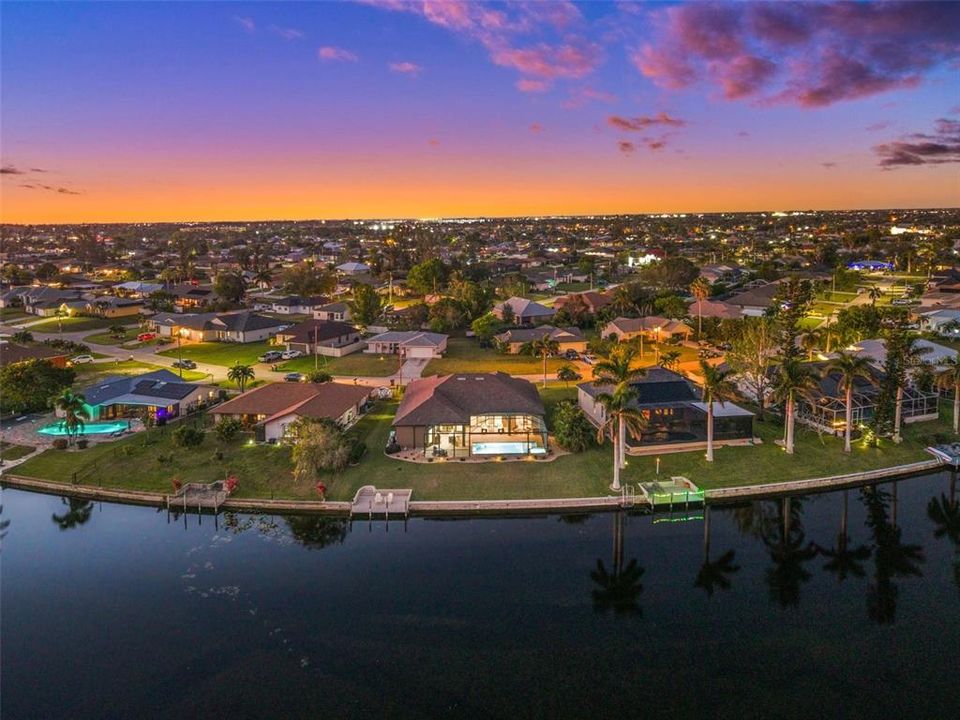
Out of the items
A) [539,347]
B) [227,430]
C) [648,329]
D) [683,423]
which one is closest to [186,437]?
[227,430]

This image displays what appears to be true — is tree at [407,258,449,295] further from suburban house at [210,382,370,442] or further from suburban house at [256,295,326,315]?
suburban house at [210,382,370,442]

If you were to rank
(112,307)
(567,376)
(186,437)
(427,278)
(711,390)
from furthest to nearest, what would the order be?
(427,278)
(112,307)
(567,376)
(186,437)
(711,390)

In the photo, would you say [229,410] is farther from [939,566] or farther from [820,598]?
[939,566]

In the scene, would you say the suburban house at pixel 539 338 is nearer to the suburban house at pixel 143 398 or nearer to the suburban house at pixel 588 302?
the suburban house at pixel 588 302

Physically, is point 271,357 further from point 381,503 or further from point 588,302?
point 588,302

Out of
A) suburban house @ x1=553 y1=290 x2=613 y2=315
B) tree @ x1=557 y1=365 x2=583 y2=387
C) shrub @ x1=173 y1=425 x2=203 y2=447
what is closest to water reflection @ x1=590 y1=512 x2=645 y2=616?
shrub @ x1=173 y1=425 x2=203 y2=447

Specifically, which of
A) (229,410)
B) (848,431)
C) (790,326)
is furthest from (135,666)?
(790,326)

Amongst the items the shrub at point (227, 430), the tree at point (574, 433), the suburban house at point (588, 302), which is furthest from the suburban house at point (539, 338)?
the shrub at point (227, 430)
